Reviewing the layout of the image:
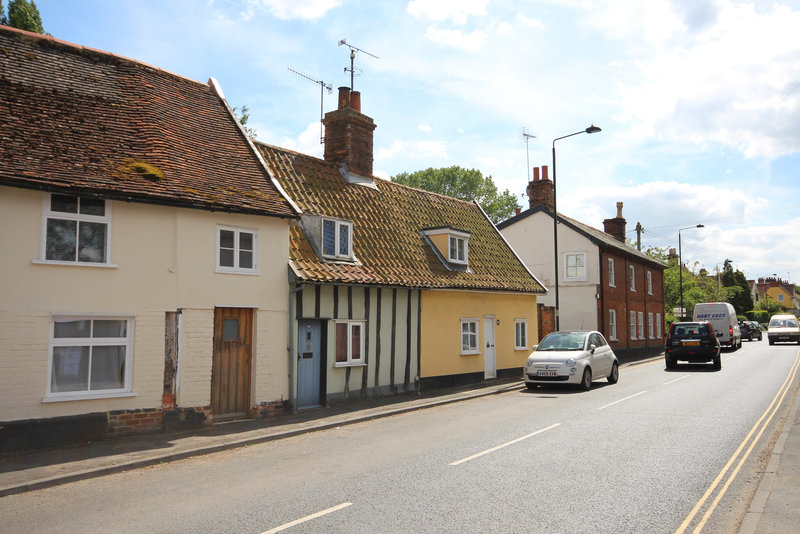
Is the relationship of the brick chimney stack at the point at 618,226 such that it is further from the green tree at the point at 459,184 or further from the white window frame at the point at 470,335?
the white window frame at the point at 470,335

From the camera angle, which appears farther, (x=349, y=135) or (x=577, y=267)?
(x=577, y=267)

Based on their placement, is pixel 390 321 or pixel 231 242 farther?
pixel 390 321

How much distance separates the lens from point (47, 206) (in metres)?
9.79

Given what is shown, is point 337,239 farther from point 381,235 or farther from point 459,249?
point 459,249

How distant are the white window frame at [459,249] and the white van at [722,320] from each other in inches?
872

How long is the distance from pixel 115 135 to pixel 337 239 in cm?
562

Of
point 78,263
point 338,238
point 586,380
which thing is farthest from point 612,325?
point 78,263

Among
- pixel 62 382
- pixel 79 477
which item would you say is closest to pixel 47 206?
pixel 62 382

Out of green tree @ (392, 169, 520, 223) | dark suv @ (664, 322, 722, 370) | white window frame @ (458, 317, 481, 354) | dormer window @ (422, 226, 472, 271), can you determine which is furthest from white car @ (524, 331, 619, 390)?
green tree @ (392, 169, 520, 223)

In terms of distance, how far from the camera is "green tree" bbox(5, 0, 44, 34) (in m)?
21.1

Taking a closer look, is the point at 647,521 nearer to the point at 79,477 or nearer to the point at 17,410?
the point at 79,477

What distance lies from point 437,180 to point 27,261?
46292 mm

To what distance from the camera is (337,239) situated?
14.8 meters

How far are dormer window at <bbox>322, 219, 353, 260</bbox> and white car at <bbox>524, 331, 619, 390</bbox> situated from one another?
6510 mm
